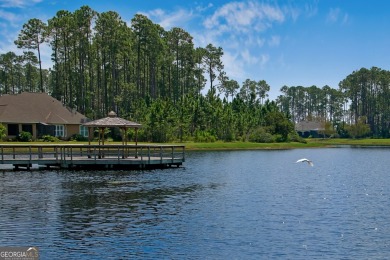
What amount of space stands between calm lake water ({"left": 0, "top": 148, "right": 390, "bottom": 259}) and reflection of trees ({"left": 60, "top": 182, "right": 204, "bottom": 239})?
0.19ft

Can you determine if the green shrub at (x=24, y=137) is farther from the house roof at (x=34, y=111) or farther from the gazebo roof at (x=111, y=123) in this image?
the gazebo roof at (x=111, y=123)

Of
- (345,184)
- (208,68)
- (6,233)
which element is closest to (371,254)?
(6,233)

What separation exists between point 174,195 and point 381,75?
154m

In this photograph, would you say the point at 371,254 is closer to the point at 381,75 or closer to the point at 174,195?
the point at 174,195

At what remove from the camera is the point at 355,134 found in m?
156

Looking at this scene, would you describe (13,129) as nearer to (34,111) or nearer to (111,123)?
(34,111)

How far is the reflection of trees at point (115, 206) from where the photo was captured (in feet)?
81.9

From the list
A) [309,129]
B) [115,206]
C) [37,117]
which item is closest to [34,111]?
[37,117]

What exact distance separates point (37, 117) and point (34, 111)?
246 centimetres

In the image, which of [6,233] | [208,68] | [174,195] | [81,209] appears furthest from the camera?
[208,68]

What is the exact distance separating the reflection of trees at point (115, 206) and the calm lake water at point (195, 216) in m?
0.06

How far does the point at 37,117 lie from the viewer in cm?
8819

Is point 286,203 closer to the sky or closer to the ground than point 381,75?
closer to the ground

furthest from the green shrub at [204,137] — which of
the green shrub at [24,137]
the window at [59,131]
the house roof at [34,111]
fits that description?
the green shrub at [24,137]
